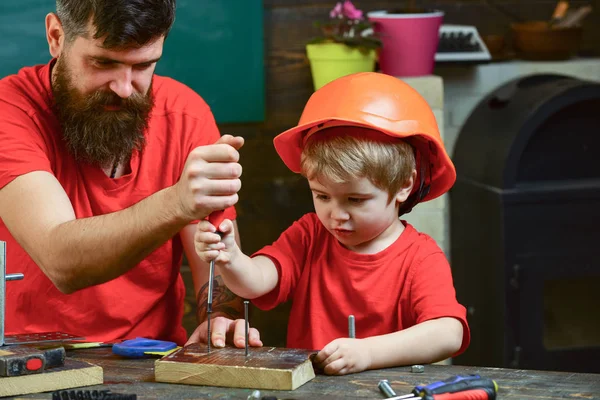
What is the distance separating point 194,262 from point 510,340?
1.32 meters

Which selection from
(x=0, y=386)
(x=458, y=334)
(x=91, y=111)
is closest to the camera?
(x=0, y=386)

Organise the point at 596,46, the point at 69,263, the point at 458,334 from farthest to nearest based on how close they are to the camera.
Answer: the point at 596,46 < the point at 69,263 < the point at 458,334

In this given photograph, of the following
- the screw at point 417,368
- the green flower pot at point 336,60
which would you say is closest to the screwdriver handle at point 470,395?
the screw at point 417,368

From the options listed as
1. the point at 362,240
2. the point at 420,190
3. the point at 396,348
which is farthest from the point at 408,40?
the point at 396,348

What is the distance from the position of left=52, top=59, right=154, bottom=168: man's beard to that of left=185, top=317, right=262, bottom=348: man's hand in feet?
1.53

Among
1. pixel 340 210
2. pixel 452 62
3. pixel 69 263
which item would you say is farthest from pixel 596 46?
pixel 69 263

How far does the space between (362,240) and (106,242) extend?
0.50 metres

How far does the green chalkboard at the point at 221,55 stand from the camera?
3.22 m

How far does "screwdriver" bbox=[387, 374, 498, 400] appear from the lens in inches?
54.8

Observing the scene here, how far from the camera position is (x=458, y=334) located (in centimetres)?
171

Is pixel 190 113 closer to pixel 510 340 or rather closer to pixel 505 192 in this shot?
pixel 505 192

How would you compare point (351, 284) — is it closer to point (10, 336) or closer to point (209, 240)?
point (209, 240)

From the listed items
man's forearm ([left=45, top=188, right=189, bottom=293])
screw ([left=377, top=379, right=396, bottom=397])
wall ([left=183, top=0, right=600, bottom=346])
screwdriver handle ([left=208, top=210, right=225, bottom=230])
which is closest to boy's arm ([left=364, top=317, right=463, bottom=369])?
screw ([left=377, top=379, right=396, bottom=397])

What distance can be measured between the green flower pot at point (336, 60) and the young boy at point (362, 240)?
1162 millimetres
